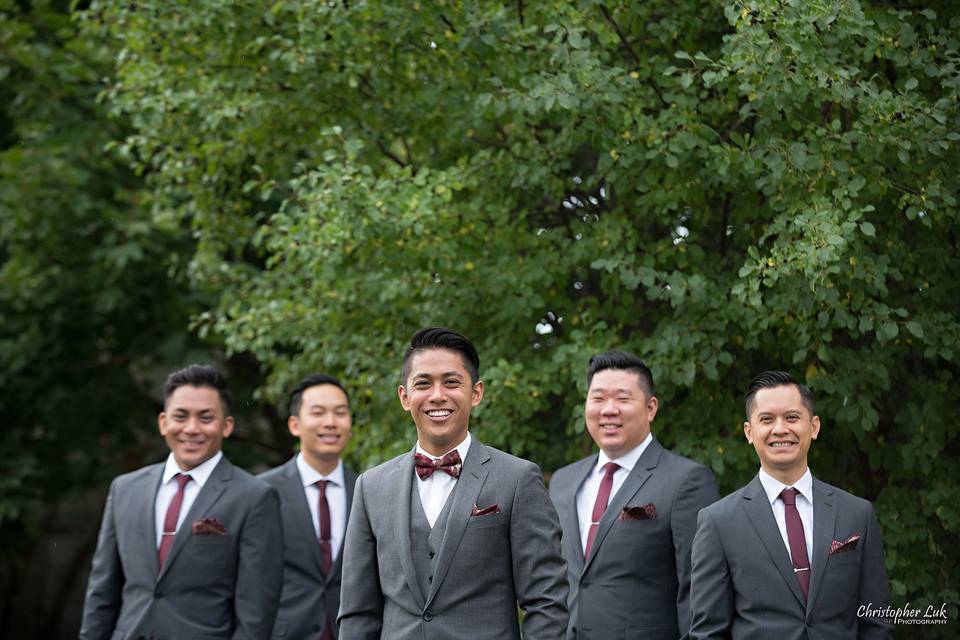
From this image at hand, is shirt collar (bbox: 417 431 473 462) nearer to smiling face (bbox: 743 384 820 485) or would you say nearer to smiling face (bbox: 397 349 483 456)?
smiling face (bbox: 397 349 483 456)

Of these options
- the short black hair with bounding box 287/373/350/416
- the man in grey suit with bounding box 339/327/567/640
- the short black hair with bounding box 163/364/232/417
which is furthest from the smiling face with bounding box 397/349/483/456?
the short black hair with bounding box 287/373/350/416

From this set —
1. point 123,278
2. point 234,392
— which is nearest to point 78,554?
point 234,392

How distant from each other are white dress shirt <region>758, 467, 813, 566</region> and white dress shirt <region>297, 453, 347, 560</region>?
2551 mm

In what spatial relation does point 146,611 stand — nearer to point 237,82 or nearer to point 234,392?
point 237,82

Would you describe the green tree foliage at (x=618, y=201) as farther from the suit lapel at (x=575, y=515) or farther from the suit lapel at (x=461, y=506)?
the suit lapel at (x=461, y=506)

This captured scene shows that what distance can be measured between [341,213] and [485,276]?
1.05m

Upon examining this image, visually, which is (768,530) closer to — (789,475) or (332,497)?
(789,475)

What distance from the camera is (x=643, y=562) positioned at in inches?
227

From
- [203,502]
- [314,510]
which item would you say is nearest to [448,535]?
[203,502]

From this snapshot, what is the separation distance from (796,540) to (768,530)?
5.0 inches

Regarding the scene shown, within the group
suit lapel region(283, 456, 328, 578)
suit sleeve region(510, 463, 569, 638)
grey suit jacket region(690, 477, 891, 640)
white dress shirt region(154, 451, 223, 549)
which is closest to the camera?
suit sleeve region(510, 463, 569, 638)

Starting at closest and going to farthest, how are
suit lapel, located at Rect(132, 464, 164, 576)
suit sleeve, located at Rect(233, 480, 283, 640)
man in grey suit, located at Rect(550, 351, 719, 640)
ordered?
man in grey suit, located at Rect(550, 351, 719, 640)
suit sleeve, located at Rect(233, 480, 283, 640)
suit lapel, located at Rect(132, 464, 164, 576)

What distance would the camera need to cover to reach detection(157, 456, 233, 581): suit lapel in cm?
627

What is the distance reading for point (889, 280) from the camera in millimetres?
7340
